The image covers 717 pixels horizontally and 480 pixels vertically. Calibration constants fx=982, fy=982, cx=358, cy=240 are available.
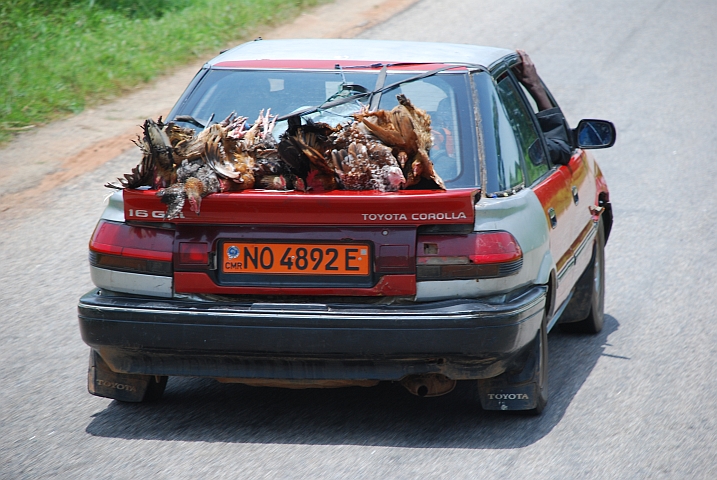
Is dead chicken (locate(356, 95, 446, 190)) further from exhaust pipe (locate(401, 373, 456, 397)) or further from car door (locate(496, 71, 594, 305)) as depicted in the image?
exhaust pipe (locate(401, 373, 456, 397))

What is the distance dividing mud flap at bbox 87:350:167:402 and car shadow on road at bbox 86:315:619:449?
88mm

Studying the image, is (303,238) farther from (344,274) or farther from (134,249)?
(134,249)

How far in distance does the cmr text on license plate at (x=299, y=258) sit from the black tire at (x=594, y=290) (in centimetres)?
238

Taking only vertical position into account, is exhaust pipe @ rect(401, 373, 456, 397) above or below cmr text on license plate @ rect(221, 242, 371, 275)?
below

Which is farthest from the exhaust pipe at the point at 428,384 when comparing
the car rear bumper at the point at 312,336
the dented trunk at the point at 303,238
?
the dented trunk at the point at 303,238

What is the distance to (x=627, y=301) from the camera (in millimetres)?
6828

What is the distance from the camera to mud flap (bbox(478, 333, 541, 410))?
4367 mm

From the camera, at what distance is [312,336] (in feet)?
12.9

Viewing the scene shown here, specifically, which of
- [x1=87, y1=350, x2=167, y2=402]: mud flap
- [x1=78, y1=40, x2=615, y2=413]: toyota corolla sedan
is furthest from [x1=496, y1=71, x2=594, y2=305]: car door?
[x1=87, y1=350, x2=167, y2=402]: mud flap

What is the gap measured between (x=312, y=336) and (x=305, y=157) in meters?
0.78

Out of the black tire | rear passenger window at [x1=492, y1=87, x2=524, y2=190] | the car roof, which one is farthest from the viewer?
the black tire

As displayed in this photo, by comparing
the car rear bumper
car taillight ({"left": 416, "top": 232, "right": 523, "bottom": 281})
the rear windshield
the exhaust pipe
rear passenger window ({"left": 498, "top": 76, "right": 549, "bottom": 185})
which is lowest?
the exhaust pipe

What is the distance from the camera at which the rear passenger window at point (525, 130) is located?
4777 mm

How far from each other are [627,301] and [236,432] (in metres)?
3.50
